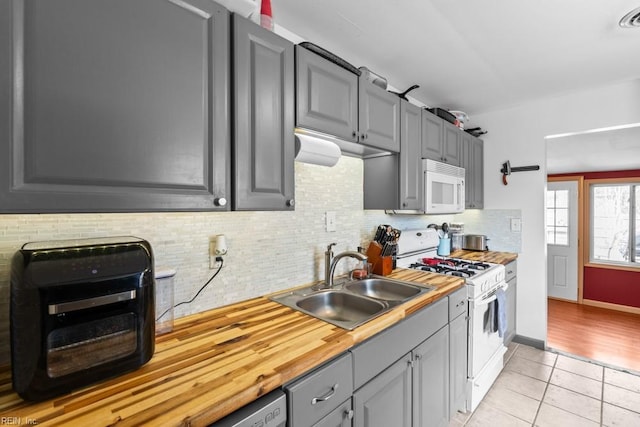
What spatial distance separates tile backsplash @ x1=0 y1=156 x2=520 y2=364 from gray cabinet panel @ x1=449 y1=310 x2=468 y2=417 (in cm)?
81

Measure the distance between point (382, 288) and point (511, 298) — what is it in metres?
1.84

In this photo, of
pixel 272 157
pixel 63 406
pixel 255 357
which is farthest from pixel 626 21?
pixel 63 406

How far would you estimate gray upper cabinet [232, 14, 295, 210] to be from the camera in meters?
1.13

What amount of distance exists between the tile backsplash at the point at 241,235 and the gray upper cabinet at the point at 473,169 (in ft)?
4.13

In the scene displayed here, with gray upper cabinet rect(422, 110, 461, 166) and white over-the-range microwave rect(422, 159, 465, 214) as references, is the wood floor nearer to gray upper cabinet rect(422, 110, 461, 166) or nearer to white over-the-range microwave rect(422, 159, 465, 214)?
white over-the-range microwave rect(422, 159, 465, 214)

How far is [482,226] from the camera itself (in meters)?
3.34

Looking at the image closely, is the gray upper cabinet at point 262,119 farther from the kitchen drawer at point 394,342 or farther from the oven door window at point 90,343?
the kitchen drawer at point 394,342

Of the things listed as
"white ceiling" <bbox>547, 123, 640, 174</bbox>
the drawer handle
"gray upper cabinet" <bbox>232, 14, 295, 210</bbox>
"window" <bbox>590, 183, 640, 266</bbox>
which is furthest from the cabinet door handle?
"window" <bbox>590, 183, 640, 266</bbox>

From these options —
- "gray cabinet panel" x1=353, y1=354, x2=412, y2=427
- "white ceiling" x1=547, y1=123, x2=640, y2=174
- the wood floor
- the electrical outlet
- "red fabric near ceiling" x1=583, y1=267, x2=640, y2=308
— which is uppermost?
"white ceiling" x1=547, y1=123, x2=640, y2=174

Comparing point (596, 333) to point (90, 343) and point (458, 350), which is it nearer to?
point (458, 350)

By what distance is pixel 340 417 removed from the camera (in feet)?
3.47

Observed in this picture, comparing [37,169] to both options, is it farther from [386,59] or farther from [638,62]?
[638,62]

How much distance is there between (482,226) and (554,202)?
2473 mm

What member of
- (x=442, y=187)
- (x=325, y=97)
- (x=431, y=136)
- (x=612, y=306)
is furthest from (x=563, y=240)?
(x=325, y=97)
